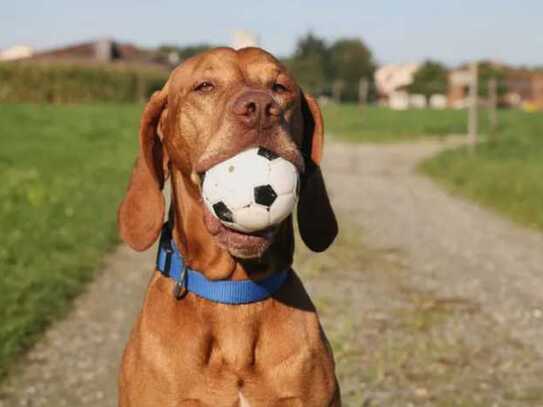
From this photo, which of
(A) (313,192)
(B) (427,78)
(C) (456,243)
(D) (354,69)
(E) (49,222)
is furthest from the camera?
(D) (354,69)

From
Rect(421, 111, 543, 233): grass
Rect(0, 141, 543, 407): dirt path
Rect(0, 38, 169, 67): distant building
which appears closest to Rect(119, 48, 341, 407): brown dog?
Rect(0, 141, 543, 407): dirt path

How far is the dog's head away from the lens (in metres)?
3.31

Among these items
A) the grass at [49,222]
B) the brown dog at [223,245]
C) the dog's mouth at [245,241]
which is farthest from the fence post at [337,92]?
the dog's mouth at [245,241]

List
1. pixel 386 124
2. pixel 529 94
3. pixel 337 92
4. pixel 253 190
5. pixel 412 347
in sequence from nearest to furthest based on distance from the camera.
→ pixel 253 190 < pixel 412 347 < pixel 386 124 < pixel 337 92 < pixel 529 94

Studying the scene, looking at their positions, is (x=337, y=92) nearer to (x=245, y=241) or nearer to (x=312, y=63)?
(x=312, y=63)

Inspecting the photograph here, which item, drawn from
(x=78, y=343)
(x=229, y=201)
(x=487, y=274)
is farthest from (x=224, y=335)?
(x=487, y=274)

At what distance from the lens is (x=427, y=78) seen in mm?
46844

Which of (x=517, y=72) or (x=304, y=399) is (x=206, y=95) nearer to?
(x=304, y=399)

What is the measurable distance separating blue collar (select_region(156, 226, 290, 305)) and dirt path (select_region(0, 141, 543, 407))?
1850mm

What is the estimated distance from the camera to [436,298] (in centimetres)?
714

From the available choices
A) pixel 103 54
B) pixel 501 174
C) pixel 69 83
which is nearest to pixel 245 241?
pixel 501 174

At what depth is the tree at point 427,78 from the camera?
45438 millimetres

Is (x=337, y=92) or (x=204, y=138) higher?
(x=204, y=138)

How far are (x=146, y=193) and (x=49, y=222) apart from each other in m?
6.17
